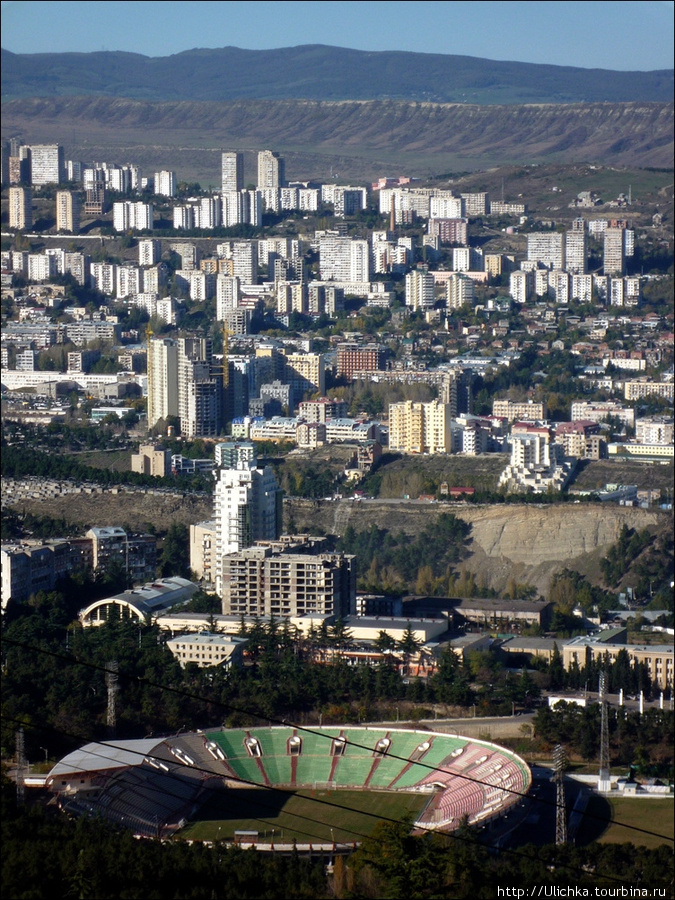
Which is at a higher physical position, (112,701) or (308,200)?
(308,200)

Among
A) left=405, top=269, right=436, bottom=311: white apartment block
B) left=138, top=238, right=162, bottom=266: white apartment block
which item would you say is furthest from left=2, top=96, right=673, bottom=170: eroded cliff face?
left=405, top=269, right=436, bottom=311: white apartment block

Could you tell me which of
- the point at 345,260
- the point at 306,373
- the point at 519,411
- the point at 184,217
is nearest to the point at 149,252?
the point at 184,217

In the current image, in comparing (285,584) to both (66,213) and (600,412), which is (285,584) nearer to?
(600,412)

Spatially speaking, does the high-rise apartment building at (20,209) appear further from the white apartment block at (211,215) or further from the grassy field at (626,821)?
the grassy field at (626,821)

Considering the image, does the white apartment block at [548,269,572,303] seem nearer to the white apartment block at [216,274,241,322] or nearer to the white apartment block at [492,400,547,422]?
the white apartment block at [216,274,241,322]

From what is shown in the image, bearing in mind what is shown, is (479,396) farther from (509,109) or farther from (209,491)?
(509,109)

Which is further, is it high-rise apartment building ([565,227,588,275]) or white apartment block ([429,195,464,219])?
white apartment block ([429,195,464,219])

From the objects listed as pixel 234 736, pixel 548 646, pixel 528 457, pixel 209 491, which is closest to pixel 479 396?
pixel 528 457
